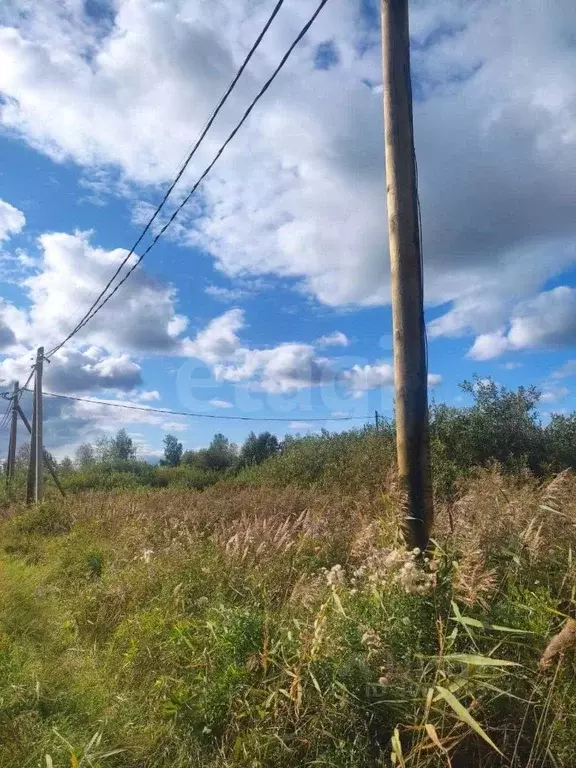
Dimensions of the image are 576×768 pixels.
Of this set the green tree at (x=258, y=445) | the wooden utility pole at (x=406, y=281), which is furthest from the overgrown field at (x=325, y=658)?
the green tree at (x=258, y=445)

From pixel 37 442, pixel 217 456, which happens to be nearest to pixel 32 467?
pixel 37 442

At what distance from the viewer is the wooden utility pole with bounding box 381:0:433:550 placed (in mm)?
3994

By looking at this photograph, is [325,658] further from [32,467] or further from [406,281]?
[32,467]

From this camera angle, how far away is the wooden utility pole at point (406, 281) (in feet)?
13.1

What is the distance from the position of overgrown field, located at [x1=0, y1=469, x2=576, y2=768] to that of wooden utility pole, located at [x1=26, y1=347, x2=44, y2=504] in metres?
13.2

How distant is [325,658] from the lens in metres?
3.01

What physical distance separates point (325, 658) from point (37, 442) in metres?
17.0

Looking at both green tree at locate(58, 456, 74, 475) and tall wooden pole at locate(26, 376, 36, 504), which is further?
green tree at locate(58, 456, 74, 475)

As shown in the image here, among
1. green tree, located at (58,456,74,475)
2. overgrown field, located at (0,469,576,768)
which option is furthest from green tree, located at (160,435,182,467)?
overgrown field, located at (0,469,576,768)

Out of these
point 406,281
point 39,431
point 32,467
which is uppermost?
point 406,281

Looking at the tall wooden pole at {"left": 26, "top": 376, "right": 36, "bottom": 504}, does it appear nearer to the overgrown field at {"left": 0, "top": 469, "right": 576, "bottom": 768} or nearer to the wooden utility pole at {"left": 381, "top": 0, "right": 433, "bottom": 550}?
the overgrown field at {"left": 0, "top": 469, "right": 576, "bottom": 768}

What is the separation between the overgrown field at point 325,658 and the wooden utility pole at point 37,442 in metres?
13.2

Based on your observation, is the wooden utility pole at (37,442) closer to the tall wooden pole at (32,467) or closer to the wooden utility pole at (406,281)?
the tall wooden pole at (32,467)

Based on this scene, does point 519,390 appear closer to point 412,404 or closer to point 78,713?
point 412,404
